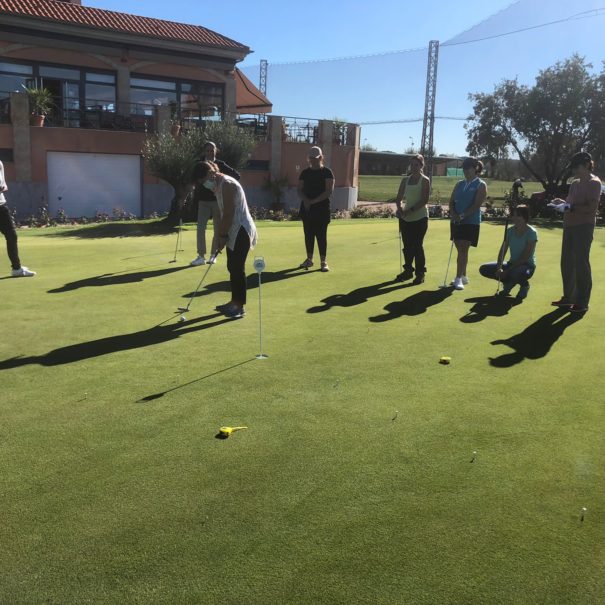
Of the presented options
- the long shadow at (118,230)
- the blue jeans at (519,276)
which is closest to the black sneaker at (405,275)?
the blue jeans at (519,276)

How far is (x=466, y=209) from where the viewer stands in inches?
335

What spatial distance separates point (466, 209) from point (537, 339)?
2.93 meters

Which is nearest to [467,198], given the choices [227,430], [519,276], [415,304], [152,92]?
[519,276]

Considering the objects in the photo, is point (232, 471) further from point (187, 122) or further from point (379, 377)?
point (187, 122)

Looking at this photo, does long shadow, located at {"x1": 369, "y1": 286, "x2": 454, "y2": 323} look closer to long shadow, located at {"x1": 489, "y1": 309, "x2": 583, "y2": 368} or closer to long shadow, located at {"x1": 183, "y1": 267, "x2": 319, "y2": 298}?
long shadow, located at {"x1": 489, "y1": 309, "x2": 583, "y2": 368}

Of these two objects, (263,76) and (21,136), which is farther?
(263,76)

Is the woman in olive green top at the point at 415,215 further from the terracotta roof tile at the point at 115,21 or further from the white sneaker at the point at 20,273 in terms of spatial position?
the terracotta roof tile at the point at 115,21

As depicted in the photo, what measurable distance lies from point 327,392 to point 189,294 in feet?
12.7

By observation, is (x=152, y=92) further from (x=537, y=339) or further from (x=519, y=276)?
(x=537, y=339)

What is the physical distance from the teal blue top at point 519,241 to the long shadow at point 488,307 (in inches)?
23.8

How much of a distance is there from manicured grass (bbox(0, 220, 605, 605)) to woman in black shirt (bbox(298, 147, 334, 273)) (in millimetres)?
2976

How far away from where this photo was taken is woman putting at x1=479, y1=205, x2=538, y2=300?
8.11 meters

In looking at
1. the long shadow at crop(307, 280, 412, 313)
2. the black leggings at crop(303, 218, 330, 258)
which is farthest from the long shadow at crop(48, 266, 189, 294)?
the long shadow at crop(307, 280, 412, 313)

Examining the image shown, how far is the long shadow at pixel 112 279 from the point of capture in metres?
8.25
